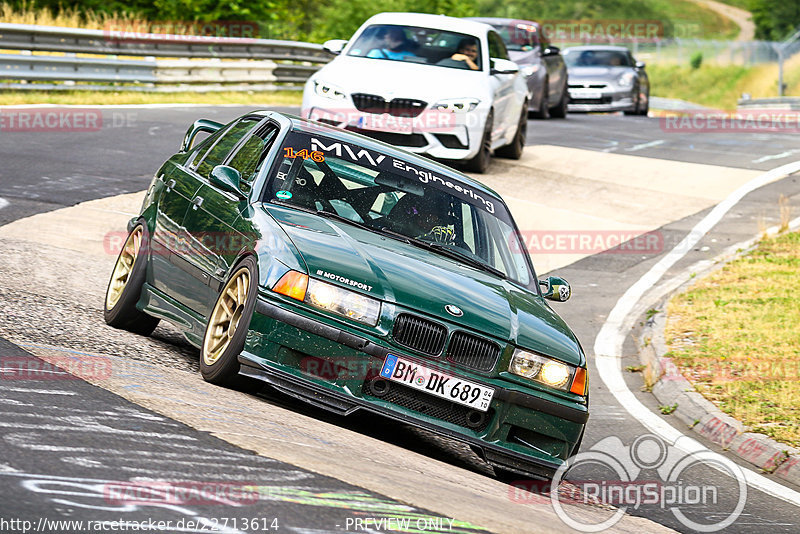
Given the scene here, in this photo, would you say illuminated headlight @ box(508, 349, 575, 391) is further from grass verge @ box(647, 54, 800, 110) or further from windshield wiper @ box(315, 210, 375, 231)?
grass verge @ box(647, 54, 800, 110)

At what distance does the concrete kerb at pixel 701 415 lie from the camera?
7.68 m

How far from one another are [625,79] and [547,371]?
2441 cm

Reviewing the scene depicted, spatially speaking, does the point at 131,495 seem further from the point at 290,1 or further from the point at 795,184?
the point at 290,1

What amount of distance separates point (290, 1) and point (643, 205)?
193 feet

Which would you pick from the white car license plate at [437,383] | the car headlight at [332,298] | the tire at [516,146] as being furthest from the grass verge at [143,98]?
the white car license plate at [437,383]

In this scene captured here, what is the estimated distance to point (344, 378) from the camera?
5.96 m

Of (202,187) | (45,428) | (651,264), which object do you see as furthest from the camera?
(651,264)

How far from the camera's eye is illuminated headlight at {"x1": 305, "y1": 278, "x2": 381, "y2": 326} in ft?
19.7

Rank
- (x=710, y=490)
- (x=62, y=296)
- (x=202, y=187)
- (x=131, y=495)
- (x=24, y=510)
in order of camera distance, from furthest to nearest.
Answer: (x=62, y=296)
(x=202, y=187)
(x=710, y=490)
(x=131, y=495)
(x=24, y=510)

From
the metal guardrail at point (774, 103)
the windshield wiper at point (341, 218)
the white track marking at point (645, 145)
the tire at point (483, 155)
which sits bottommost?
the metal guardrail at point (774, 103)

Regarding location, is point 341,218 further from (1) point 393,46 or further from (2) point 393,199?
(1) point 393,46

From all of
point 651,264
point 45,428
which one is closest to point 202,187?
point 45,428

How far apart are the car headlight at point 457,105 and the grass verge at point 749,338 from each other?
3.99m

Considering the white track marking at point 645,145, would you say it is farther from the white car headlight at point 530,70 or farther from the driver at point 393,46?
the driver at point 393,46
